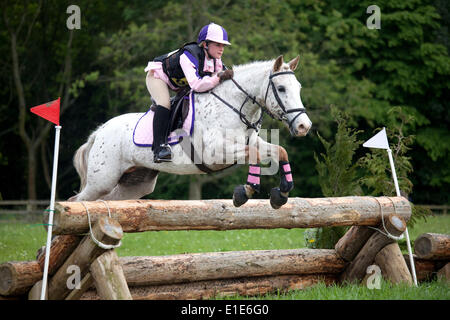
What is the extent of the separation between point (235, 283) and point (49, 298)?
181 cm

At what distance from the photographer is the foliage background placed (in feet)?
57.0

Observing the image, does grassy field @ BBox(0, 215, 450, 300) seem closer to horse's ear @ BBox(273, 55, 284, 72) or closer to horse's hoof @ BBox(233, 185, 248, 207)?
horse's hoof @ BBox(233, 185, 248, 207)

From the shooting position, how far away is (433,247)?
18.7ft

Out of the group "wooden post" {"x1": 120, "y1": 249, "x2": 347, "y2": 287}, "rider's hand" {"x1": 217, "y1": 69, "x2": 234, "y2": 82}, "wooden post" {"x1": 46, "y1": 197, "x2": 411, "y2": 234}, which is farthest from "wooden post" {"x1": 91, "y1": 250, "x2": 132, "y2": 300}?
"rider's hand" {"x1": 217, "y1": 69, "x2": 234, "y2": 82}

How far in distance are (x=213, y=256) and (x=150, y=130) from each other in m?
1.38

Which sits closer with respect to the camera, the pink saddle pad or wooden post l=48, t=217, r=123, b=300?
wooden post l=48, t=217, r=123, b=300

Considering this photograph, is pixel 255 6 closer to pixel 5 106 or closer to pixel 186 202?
pixel 5 106

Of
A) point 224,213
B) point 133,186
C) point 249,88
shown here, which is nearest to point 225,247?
point 133,186

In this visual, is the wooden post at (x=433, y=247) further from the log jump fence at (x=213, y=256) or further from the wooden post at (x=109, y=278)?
the wooden post at (x=109, y=278)

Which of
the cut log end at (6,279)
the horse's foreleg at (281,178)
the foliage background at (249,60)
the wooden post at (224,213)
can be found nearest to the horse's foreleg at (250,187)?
the horse's foreleg at (281,178)

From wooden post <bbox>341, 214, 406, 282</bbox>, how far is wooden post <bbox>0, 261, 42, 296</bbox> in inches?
126

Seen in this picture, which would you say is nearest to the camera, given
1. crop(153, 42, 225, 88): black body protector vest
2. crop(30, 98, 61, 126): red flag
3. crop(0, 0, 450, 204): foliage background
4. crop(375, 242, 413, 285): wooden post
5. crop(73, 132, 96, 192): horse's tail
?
crop(30, 98, 61, 126): red flag

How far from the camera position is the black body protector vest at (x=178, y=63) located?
16.5 ft

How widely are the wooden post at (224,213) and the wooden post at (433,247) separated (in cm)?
36
